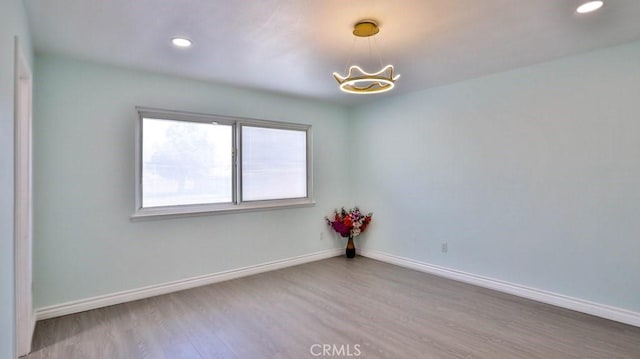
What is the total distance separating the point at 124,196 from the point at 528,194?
4.40 meters

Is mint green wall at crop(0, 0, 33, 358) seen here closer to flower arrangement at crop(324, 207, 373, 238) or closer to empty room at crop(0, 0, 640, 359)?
empty room at crop(0, 0, 640, 359)

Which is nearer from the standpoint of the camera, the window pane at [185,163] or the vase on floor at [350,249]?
the window pane at [185,163]

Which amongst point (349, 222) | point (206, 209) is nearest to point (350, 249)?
point (349, 222)

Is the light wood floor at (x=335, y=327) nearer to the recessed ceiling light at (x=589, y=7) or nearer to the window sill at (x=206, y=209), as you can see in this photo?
the window sill at (x=206, y=209)

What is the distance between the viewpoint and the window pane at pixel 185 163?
378 centimetres

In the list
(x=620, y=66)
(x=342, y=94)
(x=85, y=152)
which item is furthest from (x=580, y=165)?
(x=85, y=152)

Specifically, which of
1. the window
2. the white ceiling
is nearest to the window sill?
the window

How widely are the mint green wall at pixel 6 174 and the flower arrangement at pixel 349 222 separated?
Result: 3.99m

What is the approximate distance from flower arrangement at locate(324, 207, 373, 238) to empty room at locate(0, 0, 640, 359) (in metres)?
0.57

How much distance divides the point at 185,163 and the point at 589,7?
13.3ft

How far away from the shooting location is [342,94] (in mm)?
4793

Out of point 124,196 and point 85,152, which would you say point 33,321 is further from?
point 85,152

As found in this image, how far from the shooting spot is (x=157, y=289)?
3750 millimetres

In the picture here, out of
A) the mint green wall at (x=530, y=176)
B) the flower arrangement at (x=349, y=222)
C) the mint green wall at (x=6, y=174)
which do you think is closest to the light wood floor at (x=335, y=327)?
the mint green wall at (x=530, y=176)
